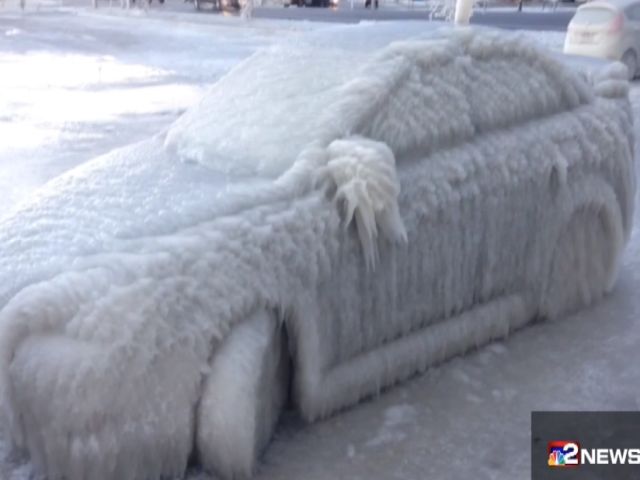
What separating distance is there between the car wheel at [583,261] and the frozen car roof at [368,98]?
0.62 meters

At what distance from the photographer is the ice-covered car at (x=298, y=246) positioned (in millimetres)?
3068

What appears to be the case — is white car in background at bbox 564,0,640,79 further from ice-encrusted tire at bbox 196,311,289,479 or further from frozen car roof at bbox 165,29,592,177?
ice-encrusted tire at bbox 196,311,289,479

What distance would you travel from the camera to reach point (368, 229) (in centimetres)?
360

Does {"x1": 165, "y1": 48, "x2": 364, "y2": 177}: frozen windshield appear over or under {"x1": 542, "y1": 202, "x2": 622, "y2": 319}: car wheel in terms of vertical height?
over

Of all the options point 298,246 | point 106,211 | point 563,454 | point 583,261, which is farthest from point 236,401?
point 583,261

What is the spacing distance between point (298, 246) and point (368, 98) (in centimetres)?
87

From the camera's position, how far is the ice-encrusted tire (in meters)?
3.16

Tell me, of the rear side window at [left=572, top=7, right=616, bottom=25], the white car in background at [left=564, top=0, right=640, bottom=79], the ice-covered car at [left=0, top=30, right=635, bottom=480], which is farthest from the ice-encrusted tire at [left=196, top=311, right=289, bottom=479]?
the rear side window at [left=572, top=7, right=616, bottom=25]

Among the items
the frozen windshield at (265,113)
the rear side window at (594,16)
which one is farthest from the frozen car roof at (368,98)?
the rear side window at (594,16)

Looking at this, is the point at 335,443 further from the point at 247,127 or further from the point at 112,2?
the point at 112,2

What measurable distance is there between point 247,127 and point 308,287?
0.96m

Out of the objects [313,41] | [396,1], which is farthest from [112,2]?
→ [313,41]

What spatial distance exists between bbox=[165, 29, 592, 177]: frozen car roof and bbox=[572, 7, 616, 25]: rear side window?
39.1 feet

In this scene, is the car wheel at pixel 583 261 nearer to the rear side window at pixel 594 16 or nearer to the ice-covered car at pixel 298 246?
the ice-covered car at pixel 298 246
